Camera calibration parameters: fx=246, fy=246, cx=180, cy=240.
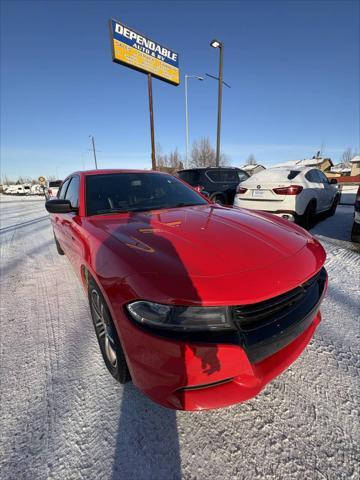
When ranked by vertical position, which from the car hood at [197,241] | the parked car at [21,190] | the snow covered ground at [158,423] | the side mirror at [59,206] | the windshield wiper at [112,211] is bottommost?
the parked car at [21,190]

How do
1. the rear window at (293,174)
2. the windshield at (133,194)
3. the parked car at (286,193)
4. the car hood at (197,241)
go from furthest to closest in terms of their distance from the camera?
the rear window at (293,174) → the parked car at (286,193) → the windshield at (133,194) → the car hood at (197,241)

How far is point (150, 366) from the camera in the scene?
1.25m

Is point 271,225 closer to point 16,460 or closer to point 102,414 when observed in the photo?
point 102,414

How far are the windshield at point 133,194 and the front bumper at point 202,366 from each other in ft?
4.87

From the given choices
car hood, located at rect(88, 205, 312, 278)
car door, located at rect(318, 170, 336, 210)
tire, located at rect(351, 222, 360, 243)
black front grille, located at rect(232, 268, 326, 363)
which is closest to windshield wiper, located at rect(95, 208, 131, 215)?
car hood, located at rect(88, 205, 312, 278)

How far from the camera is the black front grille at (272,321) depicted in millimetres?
1240

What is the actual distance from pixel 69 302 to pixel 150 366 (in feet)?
6.76

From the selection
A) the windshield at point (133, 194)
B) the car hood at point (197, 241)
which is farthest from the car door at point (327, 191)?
the car hood at point (197, 241)

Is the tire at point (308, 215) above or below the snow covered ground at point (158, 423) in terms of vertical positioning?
above

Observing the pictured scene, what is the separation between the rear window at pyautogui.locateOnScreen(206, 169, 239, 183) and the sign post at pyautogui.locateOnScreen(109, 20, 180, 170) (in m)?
7.45

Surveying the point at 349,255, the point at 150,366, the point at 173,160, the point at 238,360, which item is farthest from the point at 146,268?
the point at 173,160

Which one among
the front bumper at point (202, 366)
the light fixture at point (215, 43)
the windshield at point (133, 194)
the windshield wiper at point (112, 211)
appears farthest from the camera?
the light fixture at point (215, 43)

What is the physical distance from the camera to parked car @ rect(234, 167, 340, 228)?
16.6ft

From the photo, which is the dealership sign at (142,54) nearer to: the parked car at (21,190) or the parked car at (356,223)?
the parked car at (356,223)
